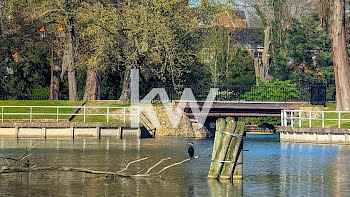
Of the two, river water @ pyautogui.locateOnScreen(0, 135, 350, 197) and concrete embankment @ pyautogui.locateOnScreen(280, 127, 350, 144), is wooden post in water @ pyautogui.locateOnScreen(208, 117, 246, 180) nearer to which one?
river water @ pyautogui.locateOnScreen(0, 135, 350, 197)

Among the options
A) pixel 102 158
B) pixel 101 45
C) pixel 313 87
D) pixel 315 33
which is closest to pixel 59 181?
pixel 102 158

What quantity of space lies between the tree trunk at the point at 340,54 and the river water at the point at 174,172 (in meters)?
8.04

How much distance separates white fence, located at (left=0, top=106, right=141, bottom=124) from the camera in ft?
164

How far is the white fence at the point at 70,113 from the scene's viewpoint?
5005 cm

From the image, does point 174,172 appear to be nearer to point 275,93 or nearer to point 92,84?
point 92,84

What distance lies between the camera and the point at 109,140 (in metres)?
47.6

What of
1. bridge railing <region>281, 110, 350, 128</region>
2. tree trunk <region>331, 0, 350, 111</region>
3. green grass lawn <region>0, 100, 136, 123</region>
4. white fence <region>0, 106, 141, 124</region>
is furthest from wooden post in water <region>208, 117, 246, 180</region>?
tree trunk <region>331, 0, 350, 111</region>

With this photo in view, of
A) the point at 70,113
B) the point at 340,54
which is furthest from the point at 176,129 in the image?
the point at 340,54

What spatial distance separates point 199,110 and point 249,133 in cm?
1049

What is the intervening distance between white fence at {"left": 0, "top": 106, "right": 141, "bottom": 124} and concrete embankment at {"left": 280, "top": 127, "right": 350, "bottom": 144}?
9.65 m

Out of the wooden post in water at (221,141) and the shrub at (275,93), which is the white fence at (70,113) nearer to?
the shrub at (275,93)

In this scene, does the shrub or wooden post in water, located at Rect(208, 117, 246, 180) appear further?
the shrub

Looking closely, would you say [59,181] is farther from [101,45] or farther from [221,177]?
[101,45]

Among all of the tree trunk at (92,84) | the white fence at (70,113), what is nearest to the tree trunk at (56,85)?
the tree trunk at (92,84)
